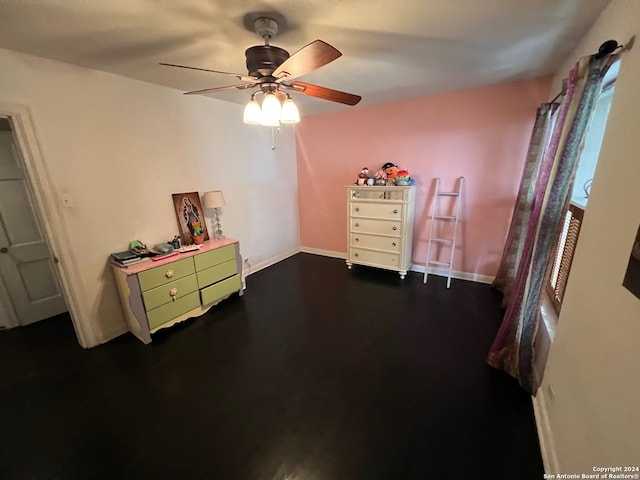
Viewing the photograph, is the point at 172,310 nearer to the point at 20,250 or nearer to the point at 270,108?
the point at 20,250

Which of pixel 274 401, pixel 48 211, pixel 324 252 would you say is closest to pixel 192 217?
pixel 48 211

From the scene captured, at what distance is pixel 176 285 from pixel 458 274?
3.34m

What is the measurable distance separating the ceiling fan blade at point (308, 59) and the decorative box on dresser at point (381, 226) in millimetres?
2149

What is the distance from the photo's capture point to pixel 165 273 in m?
2.31

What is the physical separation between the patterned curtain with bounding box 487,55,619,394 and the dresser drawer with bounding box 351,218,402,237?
1.57 metres

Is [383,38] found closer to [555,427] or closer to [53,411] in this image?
[555,427]

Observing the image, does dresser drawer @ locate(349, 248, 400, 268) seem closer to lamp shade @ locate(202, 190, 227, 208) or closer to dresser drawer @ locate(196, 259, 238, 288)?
dresser drawer @ locate(196, 259, 238, 288)

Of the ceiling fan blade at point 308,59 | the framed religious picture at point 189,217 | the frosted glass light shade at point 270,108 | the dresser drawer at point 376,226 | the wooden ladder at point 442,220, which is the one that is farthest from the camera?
the dresser drawer at point 376,226

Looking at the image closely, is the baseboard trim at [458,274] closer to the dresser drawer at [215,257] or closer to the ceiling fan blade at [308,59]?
the dresser drawer at [215,257]

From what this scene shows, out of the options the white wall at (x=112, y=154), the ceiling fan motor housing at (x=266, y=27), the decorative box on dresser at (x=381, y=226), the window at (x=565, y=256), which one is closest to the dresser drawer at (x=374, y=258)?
the decorative box on dresser at (x=381, y=226)

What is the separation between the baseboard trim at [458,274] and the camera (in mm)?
3243

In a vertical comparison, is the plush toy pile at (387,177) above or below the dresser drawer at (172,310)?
above

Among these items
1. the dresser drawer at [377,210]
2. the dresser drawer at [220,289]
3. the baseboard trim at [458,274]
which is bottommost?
the baseboard trim at [458,274]

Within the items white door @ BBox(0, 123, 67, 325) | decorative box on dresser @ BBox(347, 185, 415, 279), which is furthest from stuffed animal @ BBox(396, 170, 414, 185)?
white door @ BBox(0, 123, 67, 325)
